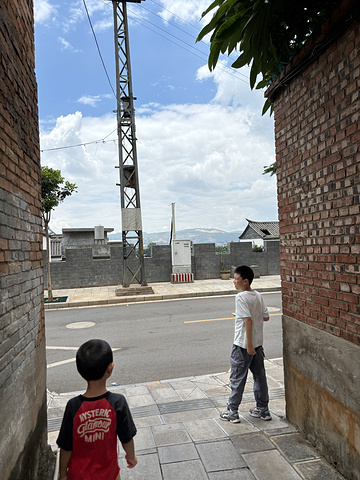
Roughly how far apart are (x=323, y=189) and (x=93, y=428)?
2453mm

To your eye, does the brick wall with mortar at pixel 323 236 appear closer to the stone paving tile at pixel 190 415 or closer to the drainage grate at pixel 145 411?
the stone paving tile at pixel 190 415

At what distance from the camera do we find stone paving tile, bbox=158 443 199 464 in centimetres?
306

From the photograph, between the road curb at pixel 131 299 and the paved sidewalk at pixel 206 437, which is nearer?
the paved sidewalk at pixel 206 437

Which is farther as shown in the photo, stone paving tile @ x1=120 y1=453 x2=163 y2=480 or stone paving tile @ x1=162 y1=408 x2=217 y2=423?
stone paving tile @ x1=162 y1=408 x2=217 y2=423

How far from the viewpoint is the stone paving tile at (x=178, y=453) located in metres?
3.06

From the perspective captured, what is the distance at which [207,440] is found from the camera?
11.0 feet

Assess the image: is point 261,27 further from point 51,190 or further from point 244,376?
point 51,190

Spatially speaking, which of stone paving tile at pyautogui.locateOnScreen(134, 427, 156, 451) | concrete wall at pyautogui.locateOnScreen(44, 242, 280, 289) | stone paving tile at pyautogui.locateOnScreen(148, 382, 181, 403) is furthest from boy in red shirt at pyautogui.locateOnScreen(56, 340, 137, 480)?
concrete wall at pyautogui.locateOnScreen(44, 242, 280, 289)

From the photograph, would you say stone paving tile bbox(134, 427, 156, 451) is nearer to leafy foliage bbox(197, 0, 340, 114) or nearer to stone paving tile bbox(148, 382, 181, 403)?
stone paving tile bbox(148, 382, 181, 403)

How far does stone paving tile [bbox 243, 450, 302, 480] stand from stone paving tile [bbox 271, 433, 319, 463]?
0.10m

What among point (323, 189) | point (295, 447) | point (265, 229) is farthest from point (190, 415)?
point (265, 229)

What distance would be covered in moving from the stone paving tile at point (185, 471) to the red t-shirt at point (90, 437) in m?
1.01

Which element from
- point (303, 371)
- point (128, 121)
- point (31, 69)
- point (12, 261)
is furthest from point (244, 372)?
point (128, 121)

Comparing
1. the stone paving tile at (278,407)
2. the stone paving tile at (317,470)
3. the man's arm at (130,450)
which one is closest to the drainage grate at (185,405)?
the stone paving tile at (278,407)
